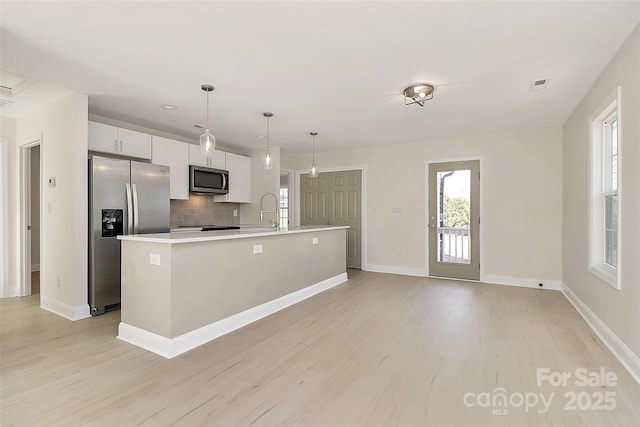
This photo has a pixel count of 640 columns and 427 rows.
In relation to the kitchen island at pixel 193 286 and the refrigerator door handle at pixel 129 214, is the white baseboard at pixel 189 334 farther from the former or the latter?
the refrigerator door handle at pixel 129 214

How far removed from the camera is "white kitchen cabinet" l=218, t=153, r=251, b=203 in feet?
18.7

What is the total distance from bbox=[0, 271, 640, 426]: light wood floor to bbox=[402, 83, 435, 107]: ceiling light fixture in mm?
2381

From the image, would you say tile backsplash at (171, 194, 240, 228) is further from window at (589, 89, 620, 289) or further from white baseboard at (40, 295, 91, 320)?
window at (589, 89, 620, 289)

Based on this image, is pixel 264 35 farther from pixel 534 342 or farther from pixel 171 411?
pixel 534 342

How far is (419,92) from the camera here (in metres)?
3.21

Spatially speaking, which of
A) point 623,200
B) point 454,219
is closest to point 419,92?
point 623,200

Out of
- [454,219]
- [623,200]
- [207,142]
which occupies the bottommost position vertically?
[454,219]

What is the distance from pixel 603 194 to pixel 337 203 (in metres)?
4.25

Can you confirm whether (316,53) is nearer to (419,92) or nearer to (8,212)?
(419,92)

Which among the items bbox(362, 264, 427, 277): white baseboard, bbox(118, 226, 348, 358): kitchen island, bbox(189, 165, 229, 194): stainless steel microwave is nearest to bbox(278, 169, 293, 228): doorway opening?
bbox(189, 165, 229, 194): stainless steel microwave

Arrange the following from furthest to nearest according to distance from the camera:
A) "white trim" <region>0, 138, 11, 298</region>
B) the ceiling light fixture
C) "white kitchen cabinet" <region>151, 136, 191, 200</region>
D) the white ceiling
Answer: "white kitchen cabinet" <region>151, 136, 191, 200</region> < "white trim" <region>0, 138, 11, 298</region> < the ceiling light fixture < the white ceiling

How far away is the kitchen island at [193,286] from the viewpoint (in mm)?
2580

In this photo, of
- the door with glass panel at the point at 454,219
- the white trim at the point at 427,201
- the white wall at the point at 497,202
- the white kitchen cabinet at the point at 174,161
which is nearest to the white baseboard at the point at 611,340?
the white wall at the point at 497,202

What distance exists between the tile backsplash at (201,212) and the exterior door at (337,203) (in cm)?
156
